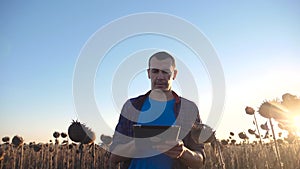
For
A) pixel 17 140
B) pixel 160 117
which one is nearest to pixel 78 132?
pixel 17 140

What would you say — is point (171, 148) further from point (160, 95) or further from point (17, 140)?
point (17, 140)

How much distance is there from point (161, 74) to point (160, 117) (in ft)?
1.41

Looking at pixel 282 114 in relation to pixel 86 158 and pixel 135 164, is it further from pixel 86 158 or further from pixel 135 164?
pixel 86 158

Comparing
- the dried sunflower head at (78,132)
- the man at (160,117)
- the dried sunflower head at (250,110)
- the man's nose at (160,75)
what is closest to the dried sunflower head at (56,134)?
the dried sunflower head at (78,132)

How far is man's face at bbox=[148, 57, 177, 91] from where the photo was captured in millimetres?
2418

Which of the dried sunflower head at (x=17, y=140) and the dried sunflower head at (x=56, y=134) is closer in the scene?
the dried sunflower head at (x=17, y=140)

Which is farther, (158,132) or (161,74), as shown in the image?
(161,74)

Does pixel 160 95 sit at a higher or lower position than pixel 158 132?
higher

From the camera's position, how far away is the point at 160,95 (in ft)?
8.13

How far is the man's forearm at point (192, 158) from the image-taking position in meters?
2.12

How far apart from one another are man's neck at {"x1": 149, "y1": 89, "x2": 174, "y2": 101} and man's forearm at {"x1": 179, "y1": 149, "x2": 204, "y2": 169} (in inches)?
23.8

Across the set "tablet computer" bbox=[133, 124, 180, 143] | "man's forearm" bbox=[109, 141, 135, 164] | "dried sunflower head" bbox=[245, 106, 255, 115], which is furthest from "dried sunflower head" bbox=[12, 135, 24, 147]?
"tablet computer" bbox=[133, 124, 180, 143]

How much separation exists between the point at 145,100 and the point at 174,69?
46 cm

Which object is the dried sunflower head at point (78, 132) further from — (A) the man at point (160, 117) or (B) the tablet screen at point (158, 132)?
(B) the tablet screen at point (158, 132)
